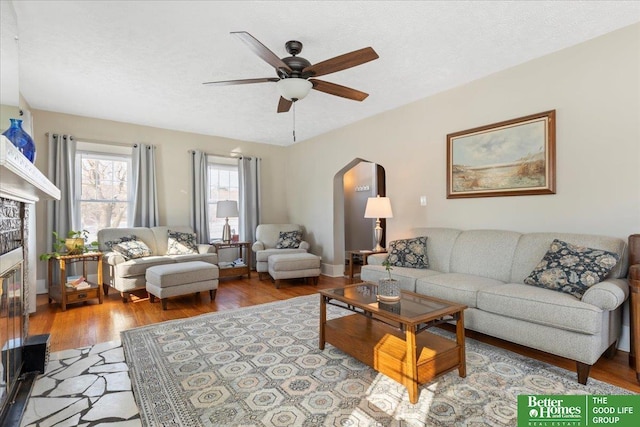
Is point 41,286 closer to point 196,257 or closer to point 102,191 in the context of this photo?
point 102,191

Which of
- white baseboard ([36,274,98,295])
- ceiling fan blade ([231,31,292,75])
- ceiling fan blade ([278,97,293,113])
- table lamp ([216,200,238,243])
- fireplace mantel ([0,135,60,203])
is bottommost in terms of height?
white baseboard ([36,274,98,295])

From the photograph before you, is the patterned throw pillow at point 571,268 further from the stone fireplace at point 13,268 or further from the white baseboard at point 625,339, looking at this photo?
the stone fireplace at point 13,268

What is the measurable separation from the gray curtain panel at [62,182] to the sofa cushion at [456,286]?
4940mm

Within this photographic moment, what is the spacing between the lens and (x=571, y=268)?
246 cm

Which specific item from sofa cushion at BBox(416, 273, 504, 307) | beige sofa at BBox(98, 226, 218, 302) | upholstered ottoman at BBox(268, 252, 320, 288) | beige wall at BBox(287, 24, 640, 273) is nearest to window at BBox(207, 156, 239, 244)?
beige sofa at BBox(98, 226, 218, 302)

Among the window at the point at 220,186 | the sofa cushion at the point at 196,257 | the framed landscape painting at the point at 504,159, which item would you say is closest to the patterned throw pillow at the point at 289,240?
the window at the point at 220,186

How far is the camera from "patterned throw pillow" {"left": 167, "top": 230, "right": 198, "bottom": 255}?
198 inches

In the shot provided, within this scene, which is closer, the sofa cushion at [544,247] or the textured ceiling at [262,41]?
the textured ceiling at [262,41]

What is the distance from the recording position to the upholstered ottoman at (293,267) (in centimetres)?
493

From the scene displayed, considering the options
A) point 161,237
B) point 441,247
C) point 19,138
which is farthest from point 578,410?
point 161,237

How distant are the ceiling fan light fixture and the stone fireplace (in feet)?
5.72

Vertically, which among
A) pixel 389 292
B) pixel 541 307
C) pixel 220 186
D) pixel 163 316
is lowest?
pixel 163 316

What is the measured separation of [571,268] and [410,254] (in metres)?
1.56

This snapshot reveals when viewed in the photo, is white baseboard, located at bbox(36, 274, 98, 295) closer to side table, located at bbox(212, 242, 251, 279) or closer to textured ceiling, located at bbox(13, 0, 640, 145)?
side table, located at bbox(212, 242, 251, 279)
